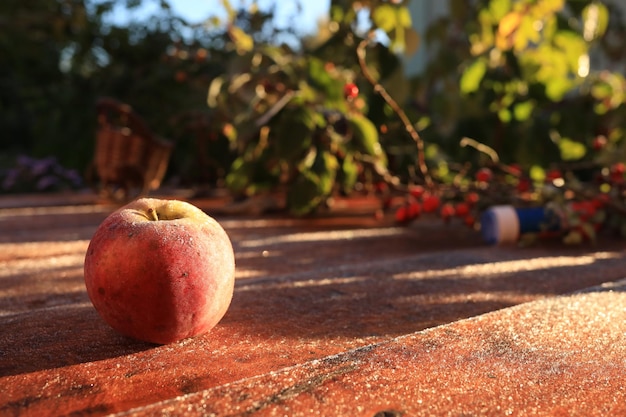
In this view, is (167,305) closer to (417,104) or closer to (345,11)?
(345,11)

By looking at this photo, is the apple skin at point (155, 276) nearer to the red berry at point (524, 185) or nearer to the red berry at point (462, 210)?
the red berry at point (462, 210)

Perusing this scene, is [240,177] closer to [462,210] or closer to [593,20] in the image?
[462,210]

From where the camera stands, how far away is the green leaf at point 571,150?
3.42 m

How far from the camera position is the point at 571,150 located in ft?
11.8

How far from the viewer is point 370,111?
2.84 m

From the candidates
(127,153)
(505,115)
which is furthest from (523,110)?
(127,153)

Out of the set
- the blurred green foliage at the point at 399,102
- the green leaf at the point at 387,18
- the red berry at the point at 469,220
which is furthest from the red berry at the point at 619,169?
the green leaf at the point at 387,18

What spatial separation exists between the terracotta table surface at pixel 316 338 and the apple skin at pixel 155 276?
39mm

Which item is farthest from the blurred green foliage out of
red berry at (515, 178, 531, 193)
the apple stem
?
the apple stem

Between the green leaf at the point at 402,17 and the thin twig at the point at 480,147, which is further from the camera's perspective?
the green leaf at the point at 402,17

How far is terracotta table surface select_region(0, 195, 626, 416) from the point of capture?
27.8 inches

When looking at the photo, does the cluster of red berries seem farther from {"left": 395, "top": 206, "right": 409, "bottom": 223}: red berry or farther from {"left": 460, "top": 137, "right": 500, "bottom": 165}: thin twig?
{"left": 460, "top": 137, "right": 500, "bottom": 165}: thin twig

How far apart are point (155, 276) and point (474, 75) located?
9.06ft

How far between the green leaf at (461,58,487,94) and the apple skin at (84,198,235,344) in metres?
2.65
